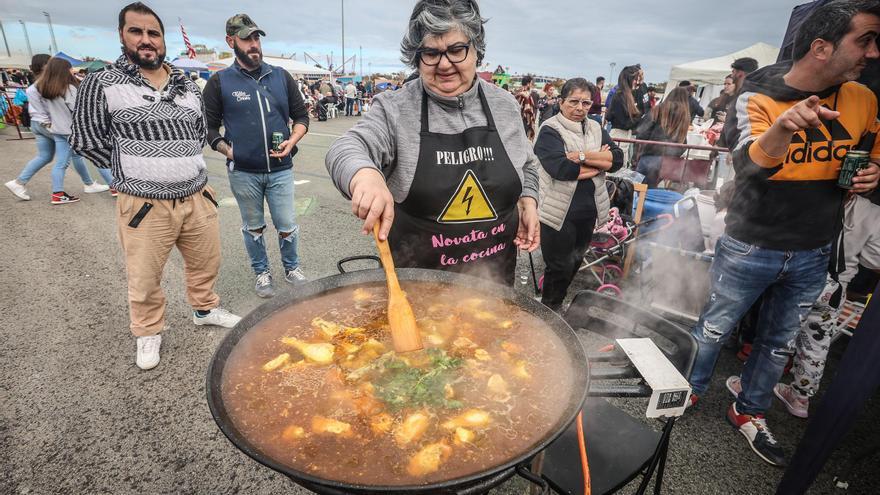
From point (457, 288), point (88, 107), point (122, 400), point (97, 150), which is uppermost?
point (88, 107)

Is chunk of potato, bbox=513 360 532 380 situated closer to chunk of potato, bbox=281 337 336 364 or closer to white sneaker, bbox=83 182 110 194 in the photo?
chunk of potato, bbox=281 337 336 364

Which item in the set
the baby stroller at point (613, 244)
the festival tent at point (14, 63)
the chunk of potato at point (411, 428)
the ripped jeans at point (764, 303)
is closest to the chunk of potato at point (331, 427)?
the chunk of potato at point (411, 428)

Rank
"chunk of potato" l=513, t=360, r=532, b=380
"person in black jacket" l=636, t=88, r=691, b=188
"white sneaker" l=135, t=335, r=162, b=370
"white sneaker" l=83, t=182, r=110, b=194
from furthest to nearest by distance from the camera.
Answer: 1. "white sneaker" l=83, t=182, r=110, b=194
2. "person in black jacket" l=636, t=88, r=691, b=188
3. "white sneaker" l=135, t=335, r=162, b=370
4. "chunk of potato" l=513, t=360, r=532, b=380

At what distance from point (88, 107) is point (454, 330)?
9.52 ft

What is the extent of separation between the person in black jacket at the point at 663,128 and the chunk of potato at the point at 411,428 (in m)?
6.97

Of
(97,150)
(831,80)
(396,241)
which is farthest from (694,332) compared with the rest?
(97,150)

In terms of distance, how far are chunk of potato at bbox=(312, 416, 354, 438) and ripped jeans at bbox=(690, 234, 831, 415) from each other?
2246mm

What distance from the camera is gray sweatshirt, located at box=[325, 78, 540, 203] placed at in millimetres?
2002

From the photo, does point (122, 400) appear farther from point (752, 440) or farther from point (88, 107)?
point (752, 440)

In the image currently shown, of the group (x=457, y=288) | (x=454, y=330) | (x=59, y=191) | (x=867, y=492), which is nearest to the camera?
(x=454, y=330)

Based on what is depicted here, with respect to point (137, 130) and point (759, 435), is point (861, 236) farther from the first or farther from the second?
point (137, 130)

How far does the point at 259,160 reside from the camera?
386 centimetres

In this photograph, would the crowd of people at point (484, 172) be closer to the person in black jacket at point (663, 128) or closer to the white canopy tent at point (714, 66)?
the person in black jacket at point (663, 128)

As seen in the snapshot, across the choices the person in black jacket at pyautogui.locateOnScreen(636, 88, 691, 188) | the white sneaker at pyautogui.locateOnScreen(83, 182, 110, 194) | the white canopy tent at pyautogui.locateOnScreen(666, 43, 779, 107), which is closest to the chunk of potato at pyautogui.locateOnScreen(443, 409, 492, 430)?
the person in black jacket at pyautogui.locateOnScreen(636, 88, 691, 188)
